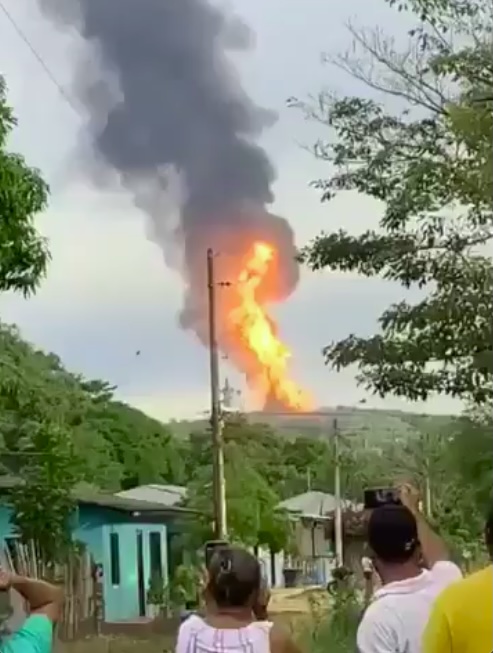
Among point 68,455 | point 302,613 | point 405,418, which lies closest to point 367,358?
point 405,418

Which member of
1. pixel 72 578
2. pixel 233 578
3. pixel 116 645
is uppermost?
pixel 233 578

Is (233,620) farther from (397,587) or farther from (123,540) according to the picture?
(123,540)

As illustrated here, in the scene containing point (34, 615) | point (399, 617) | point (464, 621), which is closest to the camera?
point (464, 621)

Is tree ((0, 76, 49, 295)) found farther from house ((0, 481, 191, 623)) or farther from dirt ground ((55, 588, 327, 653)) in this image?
dirt ground ((55, 588, 327, 653))

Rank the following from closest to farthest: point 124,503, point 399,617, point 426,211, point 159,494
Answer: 1. point 399,617
2. point 426,211
3. point 159,494
4. point 124,503

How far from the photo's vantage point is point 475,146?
17.1 ft

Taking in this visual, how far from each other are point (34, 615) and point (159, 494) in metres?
5.70

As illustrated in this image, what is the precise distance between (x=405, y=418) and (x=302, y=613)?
1.07 m

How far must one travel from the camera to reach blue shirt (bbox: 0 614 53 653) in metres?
2.04

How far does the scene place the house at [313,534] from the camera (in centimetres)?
618

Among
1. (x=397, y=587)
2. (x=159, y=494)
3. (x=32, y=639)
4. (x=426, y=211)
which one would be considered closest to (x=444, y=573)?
(x=397, y=587)

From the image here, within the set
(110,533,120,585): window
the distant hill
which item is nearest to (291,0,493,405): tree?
the distant hill

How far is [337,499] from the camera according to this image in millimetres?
5969

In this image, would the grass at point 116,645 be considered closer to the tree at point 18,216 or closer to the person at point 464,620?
the tree at point 18,216
